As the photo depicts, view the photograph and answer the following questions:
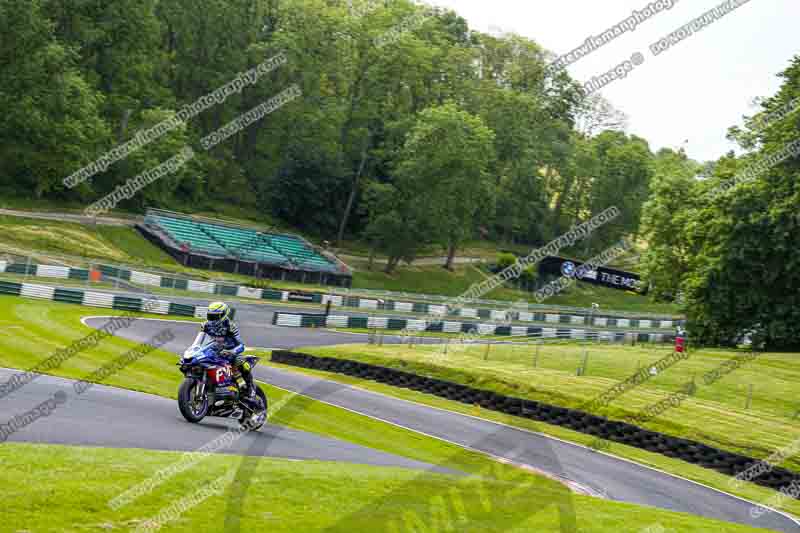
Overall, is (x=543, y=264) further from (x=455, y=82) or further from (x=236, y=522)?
(x=236, y=522)

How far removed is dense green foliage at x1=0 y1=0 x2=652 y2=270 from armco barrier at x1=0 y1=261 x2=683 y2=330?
16.0 m

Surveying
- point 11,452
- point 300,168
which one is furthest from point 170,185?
point 11,452

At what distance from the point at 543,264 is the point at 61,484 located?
7919 centimetres

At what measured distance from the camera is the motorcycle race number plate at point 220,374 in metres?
14.2

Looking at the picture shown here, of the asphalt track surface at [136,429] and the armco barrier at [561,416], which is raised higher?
the asphalt track surface at [136,429]

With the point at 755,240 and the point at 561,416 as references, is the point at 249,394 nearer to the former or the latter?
the point at 561,416

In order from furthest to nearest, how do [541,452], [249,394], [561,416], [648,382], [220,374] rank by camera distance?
[648,382] → [561,416] → [541,452] → [249,394] → [220,374]

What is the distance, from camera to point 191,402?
14.1 metres

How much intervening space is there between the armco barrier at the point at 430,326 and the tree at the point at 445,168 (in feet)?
73.4

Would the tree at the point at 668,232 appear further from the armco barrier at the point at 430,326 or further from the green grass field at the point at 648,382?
the green grass field at the point at 648,382

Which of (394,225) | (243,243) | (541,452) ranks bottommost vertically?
(541,452)

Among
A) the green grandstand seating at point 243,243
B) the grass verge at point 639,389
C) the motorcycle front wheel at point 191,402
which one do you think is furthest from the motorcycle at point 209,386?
the green grandstand seating at point 243,243

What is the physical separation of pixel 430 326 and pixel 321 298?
7.52m

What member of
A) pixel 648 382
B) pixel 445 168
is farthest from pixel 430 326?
pixel 445 168
